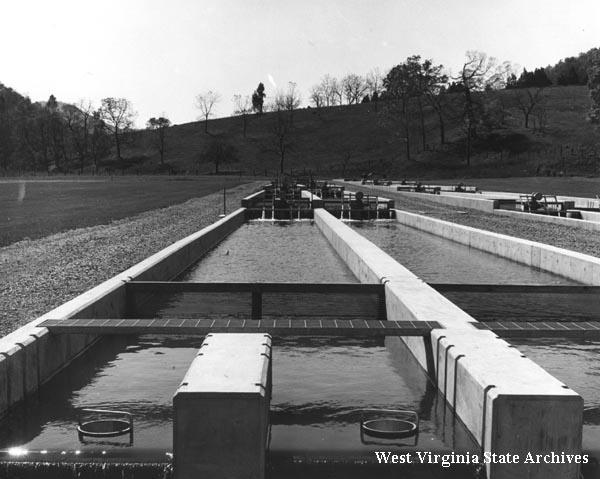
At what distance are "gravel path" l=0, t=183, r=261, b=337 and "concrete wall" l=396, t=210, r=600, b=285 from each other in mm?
7777

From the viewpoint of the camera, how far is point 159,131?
15112 cm

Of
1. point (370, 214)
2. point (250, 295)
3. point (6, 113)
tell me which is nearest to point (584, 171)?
point (370, 214)

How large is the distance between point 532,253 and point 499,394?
1124 cm

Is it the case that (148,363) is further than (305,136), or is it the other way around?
(305,136)

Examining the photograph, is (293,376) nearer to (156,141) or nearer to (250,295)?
(250,295)

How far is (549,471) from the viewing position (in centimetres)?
486

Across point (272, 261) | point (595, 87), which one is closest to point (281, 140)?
point (595, 87)

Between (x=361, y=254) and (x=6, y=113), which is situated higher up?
(x=6, y=113)

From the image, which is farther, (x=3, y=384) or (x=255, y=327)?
(x=255, y=327)

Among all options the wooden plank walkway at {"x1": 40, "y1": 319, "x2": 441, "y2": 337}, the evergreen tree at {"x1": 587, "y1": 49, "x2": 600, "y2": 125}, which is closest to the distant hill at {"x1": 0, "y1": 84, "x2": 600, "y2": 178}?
the evergreen tree at {"x1": 587, "y1": 49, "x2": 600, "y2": 125}

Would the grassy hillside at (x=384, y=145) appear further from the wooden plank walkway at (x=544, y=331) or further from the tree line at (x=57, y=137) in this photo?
the wooden plank walkway at (x=544, y=331)

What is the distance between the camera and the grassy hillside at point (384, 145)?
95812mm

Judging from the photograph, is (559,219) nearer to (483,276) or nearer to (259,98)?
(483,276)

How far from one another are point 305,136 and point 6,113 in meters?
60.9
